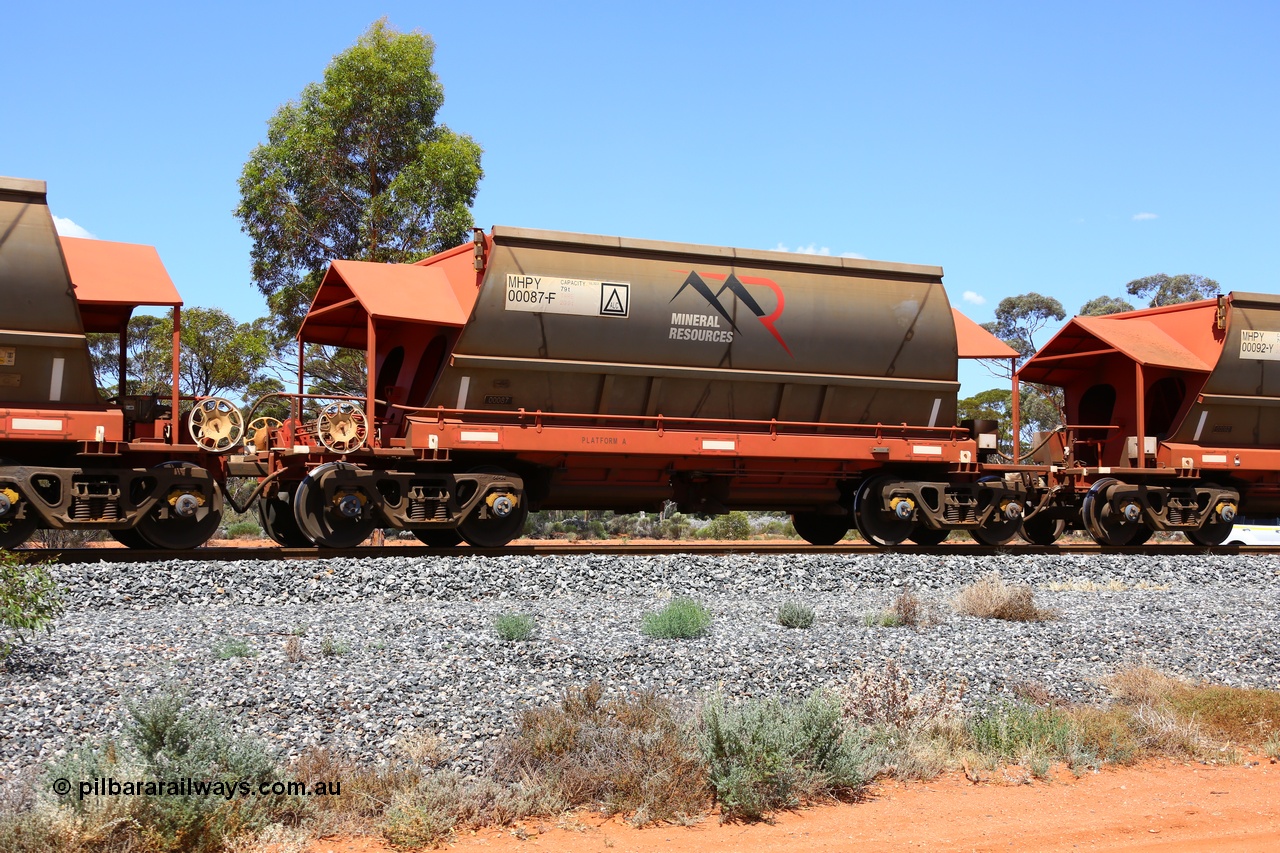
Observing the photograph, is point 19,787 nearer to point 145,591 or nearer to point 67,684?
point 67,684

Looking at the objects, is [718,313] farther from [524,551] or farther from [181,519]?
[181,519]

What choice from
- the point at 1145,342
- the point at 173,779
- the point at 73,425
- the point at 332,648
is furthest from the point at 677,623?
the point at 1145,342

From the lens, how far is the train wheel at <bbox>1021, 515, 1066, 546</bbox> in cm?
1853

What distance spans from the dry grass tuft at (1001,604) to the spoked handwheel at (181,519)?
7.86 meters

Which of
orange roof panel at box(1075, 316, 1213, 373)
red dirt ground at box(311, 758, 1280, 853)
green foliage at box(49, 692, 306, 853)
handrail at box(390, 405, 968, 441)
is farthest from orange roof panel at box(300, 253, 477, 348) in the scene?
orange roof panel at box(1075, 316, 1213, 373)

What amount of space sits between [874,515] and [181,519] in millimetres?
9032

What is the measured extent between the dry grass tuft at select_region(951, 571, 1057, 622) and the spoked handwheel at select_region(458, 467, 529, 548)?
5303 millimetres

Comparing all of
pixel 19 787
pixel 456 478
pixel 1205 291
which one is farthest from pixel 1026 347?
pixel 19 787

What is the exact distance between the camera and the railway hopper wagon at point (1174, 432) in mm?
17031

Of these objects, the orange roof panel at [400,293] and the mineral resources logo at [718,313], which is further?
the mineral resources logo at [718,313]

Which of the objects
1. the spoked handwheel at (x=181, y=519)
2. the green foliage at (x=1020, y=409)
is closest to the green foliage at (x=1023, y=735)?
the spoked handwheel at (x=181, y=519)

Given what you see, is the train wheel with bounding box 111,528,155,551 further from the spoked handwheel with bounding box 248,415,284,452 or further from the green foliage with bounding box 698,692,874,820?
the green foliage with bounding box 698,692,874,820

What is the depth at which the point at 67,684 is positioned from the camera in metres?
6.80

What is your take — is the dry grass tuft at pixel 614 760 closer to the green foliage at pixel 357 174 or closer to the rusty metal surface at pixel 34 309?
the rusty metal surface at pixel 34 309
